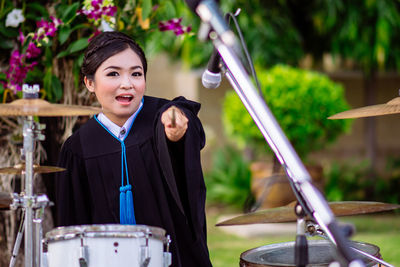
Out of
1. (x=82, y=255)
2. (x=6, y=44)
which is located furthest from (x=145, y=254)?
(x=6, y=44)

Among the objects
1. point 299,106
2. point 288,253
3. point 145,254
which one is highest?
point 299,106

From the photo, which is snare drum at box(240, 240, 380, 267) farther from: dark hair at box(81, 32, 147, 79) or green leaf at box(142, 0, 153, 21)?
green leaf at box(142, 0, 153, 21)

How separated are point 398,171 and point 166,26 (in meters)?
6.88

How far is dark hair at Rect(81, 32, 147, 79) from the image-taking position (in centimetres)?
294

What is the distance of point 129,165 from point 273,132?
3.42ft

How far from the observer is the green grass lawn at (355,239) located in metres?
6.49

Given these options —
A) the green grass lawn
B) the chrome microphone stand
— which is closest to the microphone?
the chrome microphone stand

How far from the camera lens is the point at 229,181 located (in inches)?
391

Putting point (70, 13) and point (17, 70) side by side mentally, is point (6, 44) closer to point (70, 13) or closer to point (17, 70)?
point (17, 70)

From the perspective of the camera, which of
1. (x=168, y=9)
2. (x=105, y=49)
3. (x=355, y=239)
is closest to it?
(x=105, y=49)

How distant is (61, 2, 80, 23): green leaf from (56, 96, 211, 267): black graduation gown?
1.05m

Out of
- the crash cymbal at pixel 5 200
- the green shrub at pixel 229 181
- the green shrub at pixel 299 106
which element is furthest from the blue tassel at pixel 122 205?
the green shrub at pixel 229 181

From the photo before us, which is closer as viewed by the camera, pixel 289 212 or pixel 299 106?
pixel 289 212

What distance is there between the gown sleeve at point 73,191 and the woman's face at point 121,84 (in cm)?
28
